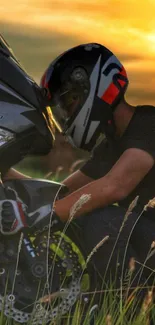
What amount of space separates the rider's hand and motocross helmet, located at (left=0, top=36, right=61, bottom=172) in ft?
1.05

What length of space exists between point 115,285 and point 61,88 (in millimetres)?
1250

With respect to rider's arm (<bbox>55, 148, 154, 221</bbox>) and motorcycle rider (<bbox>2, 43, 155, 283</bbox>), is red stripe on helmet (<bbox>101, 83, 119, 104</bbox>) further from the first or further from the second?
rider's arm (<bbox>55, 148, 154, 221</bbox>)

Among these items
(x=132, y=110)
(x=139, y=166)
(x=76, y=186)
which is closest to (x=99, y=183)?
(x=139, y=166)

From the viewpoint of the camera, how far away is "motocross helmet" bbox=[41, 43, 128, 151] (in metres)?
4.46

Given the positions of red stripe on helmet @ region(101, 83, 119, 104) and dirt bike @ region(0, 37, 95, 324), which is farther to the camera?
red stripe on helmet @ region(101, 83, 119, 104)

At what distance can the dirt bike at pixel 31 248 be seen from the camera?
4.17 m

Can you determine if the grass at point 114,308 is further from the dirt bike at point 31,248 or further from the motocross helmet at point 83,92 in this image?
the motocross helmet at point 83,92

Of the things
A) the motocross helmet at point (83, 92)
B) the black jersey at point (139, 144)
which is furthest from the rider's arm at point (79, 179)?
the motocross helmet at point (83, 92)

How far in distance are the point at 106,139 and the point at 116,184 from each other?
471 millimetres

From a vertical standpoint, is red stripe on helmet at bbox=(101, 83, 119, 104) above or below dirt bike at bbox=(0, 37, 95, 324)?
above

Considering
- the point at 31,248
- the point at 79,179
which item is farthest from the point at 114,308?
the point at 79,179

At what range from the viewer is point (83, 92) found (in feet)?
14.8

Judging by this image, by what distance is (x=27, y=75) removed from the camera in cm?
444

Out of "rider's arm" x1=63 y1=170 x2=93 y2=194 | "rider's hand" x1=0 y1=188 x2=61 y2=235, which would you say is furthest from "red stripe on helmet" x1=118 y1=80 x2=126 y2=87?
"rider's hand" x1=0 y1=188 x2=61 y2=235
